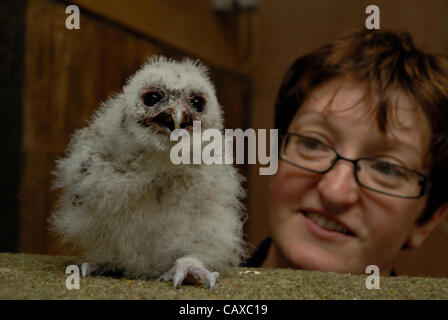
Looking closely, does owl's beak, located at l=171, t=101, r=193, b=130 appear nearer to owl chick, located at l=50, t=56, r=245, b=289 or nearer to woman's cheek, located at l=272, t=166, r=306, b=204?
owl chick, located at l=50, t=56, r=245, b=289

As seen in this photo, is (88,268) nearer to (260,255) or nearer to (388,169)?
(260,255)

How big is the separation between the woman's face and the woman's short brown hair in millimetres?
41

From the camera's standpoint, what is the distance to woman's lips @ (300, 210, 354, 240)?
1.68 m

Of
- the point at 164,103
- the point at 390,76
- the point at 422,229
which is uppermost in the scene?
the point at 390,76

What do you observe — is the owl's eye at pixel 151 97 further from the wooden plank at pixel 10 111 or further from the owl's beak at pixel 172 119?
the wooden plank at pixel 10 111

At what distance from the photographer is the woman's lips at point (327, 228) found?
168 centimetres

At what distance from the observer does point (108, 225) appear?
1.18 meters

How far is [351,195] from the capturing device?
1.63 meters

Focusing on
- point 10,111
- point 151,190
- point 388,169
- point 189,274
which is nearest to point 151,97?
point 151,190

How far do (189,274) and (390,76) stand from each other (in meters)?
1.14

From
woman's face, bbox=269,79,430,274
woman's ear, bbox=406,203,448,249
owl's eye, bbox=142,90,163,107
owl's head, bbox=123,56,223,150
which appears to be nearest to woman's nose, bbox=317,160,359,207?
woman's face, bbox=269,79,430,274

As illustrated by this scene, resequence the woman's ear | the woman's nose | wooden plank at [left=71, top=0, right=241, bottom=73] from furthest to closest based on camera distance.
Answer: wooden plank at [left=71, top=0, right=241, bottom=73] < the woman's ear < the woman's nose

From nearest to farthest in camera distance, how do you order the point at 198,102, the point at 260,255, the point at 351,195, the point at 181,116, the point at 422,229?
the point at 181,116 → the point at 198,102 → the point at 351,195 → the point at 422,229 → the point at 260,255
